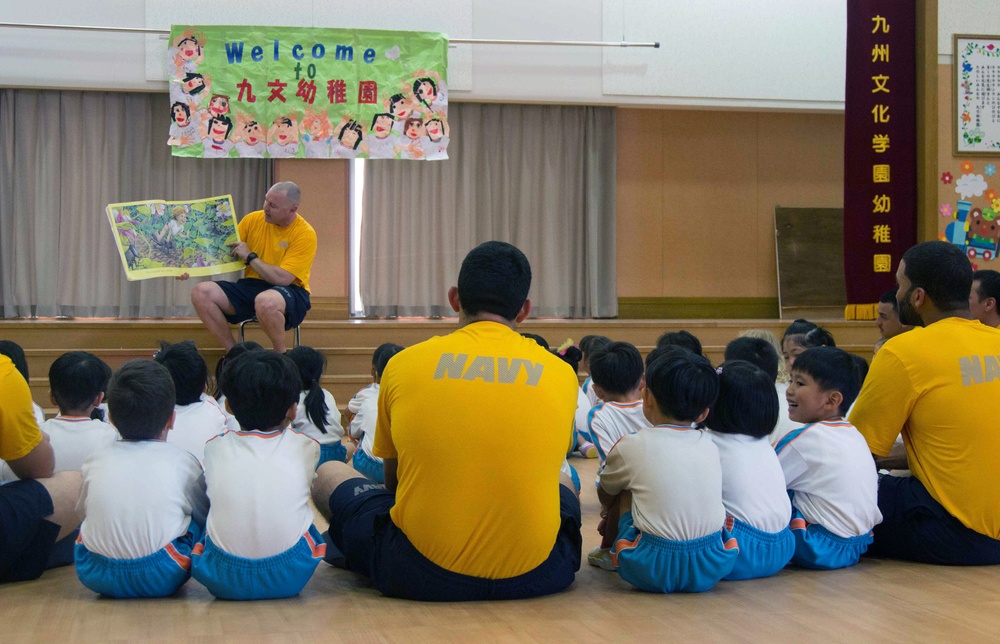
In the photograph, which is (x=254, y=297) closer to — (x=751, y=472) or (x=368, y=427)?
(x=368, y=427)

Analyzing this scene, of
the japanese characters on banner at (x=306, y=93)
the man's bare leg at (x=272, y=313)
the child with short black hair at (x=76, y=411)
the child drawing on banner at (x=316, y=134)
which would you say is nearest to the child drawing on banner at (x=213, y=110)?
the japanese characters on banner at (x=306, y=93)

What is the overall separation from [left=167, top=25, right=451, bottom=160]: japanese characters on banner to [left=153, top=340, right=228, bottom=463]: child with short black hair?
349cm

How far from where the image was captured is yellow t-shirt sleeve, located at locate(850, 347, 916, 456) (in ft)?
8.33

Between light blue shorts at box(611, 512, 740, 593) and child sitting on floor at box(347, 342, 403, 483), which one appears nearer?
light blue shorts at box(611, 512, 740, 593)

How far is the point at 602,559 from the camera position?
8.50 feet

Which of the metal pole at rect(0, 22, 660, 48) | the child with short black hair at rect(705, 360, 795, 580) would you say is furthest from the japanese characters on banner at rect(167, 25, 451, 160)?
the child with short black hair at rect(705, 360, 795, 580)

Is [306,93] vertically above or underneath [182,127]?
above

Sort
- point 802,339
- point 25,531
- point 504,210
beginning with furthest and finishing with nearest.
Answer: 1. point 504,210
2. point 802,339
3. point 25,531

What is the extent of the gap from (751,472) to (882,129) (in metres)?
4.60

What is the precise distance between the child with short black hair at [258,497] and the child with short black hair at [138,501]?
0.23ft

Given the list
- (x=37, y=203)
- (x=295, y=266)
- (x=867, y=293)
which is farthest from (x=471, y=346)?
(x=37, y=203)

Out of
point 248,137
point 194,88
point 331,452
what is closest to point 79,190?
point 194,88

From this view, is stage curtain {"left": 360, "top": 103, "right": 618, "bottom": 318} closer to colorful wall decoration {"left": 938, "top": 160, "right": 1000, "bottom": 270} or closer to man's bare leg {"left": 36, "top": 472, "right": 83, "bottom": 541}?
colorful wall decoration {"left": 938, "top": 160, "right": 1000, "bottom": 270}

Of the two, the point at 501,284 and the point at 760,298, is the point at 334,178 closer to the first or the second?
the point at 760,298
